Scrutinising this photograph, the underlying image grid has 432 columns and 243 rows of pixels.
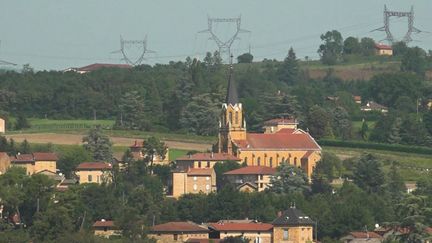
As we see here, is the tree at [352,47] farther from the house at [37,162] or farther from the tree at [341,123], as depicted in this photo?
the house at [37,162]

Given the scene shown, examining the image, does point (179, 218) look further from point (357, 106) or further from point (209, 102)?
point (357, 106)

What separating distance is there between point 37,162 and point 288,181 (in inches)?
546

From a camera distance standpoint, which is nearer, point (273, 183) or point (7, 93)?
point (273, 183)

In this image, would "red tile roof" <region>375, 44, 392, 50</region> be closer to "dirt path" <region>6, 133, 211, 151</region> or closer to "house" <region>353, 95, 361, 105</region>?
"house" <region>353, 95, 361, 105</region>

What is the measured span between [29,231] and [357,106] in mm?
59230

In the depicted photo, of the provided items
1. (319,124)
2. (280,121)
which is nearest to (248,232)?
(280,121)

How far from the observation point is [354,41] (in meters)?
195

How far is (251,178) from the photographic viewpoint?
108m

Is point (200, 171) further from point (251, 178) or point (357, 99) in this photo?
point (357, 99)

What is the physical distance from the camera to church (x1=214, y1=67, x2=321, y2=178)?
11550 cm

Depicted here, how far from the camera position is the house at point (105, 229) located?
90438mm

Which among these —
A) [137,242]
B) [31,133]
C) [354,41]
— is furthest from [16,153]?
[354,41]

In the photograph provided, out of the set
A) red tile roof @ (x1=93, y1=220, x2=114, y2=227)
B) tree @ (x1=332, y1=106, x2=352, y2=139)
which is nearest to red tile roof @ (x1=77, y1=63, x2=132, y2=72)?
tree @ (x1=332, y1=106, x2=352, y2=139)

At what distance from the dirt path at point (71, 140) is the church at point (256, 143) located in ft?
18.2
